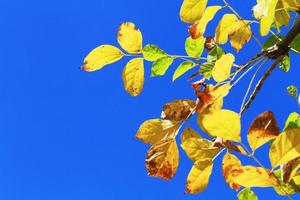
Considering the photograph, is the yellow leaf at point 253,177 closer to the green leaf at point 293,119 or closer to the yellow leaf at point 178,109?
the yellow leaf at point 178,109

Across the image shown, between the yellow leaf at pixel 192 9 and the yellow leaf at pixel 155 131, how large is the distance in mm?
157

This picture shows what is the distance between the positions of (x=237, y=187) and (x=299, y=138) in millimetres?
222

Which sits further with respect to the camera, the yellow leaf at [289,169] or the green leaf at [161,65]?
the green leaf at [161,65]

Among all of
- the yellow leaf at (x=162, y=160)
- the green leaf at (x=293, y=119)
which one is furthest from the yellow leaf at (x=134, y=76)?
the green leaf at (x=293, y=119)

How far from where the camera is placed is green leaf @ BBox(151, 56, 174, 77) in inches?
33.2

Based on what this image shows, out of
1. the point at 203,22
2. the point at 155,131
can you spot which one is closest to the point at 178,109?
the point at 155,131

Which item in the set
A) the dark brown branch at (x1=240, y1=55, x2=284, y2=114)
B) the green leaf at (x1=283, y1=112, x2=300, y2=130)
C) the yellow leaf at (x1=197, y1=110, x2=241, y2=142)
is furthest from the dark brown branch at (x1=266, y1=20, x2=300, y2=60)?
the yellow leaf at (x1=197, y1=110, x2=241, y2=142)

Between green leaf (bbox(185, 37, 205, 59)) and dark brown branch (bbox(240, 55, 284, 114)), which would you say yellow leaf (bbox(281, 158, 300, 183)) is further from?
green leaf (bbox(185, 37, 205, 59))

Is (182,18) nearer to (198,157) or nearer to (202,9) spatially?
(202,9)

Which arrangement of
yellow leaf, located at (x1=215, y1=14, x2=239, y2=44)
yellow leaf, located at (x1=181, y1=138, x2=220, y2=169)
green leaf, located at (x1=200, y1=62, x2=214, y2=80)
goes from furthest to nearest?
green leaf, located at (x1=200, y1=62, x2=214, y2=80), yellow leaf, located at (x1=215, y1=14, x2=239, y2=44), yellow leaf, located at (x1=181, y1=138, x2=220, y2=169)

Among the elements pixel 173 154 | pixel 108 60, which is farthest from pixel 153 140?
pixel 108 60

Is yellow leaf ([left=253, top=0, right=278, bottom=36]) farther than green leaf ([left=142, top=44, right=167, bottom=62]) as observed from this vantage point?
No

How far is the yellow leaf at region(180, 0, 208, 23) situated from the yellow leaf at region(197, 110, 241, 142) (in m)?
0.21

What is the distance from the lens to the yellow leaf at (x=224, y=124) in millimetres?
511
